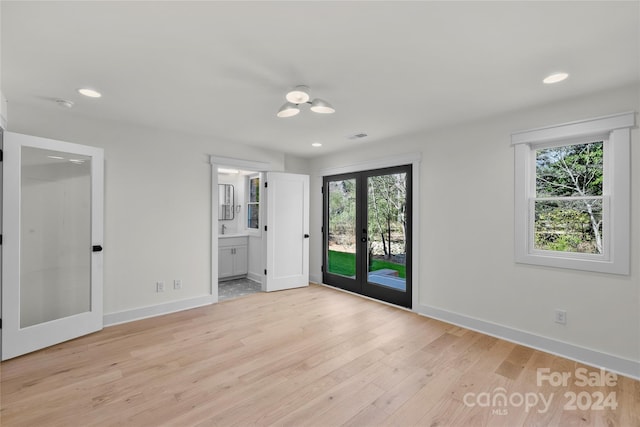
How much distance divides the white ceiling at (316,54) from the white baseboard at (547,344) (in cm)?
233

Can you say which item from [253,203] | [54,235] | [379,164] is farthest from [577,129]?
[54,235]

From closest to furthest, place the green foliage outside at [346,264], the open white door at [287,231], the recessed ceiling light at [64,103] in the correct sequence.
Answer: the recessed ceiling light at [64,103] < the green foliage outside at [346,264] < the open white door at [287,231]

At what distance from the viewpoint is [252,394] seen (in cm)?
212

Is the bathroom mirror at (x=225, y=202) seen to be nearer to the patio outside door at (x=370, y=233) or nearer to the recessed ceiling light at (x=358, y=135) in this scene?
the patio outside door at (x=370, y=233)

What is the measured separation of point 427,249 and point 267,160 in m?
2.91

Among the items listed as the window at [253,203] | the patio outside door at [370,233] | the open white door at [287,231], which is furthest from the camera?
the window at [253,203]

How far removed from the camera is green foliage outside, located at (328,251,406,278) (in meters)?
4.44

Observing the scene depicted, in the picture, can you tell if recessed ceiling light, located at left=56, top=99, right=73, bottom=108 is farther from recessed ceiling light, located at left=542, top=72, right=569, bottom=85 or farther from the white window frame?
the white window frame

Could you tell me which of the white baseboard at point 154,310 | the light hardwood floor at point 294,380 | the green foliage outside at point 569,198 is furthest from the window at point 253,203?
the green foliage outside at point 569,198

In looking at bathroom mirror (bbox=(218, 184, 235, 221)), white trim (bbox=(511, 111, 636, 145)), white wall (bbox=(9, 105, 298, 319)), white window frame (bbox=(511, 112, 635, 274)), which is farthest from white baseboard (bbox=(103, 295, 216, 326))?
white trim (bbox=(511, 111, 636, 145))

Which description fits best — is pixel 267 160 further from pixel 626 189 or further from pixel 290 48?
pixel 626 189

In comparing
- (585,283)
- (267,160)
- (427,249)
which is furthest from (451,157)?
(267,160)

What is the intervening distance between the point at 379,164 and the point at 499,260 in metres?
2.03

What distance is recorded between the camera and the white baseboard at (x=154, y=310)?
3408 millimetres
